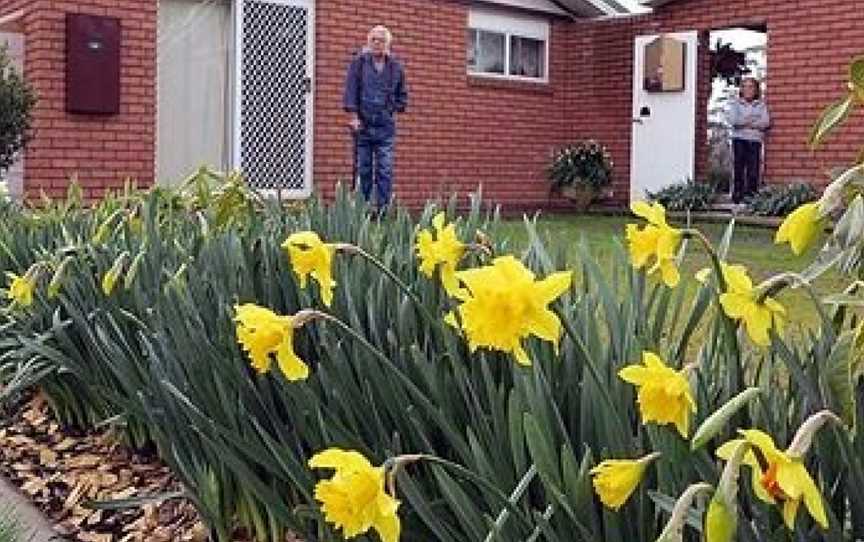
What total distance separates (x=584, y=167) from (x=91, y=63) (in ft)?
20.1

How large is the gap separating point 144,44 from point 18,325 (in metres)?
8.56

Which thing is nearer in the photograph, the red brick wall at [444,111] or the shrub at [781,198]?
the shrub at [781,198]

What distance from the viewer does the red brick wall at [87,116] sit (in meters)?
10.9

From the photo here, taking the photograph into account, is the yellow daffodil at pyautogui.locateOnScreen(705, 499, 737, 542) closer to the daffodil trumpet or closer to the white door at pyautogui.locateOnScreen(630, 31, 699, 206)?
the daffodil trumpet

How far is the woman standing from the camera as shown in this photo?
44.9 feet

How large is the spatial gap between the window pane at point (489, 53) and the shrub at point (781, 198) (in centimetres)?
358

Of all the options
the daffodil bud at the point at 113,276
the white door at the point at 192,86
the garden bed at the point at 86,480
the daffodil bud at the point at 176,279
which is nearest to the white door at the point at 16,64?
the white door at the point at 192,86

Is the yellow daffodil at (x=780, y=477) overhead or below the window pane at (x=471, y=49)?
below

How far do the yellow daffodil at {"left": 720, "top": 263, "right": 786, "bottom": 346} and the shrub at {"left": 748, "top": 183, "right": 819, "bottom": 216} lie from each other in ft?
37.8

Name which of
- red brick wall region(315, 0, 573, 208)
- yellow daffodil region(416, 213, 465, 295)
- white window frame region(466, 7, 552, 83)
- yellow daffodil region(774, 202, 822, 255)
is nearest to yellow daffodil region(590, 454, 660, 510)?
yellow daffodil region(774, 202, 822, 255)

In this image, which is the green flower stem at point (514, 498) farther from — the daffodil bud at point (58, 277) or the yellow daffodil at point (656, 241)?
the daffodil bud at point (58, 277)

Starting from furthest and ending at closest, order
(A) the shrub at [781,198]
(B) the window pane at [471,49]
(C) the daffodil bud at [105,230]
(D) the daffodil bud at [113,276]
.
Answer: (B) the window pane at [471,49]
(A) the shrub at [781,198]
(C) the daffodil bud at [105,230]
(D) the daffodil bud at [113,276]

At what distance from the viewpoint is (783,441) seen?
1.60 meters

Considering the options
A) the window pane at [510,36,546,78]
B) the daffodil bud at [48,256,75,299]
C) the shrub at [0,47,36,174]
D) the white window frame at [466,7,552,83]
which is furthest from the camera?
the window pane at [510,36,546,78]
